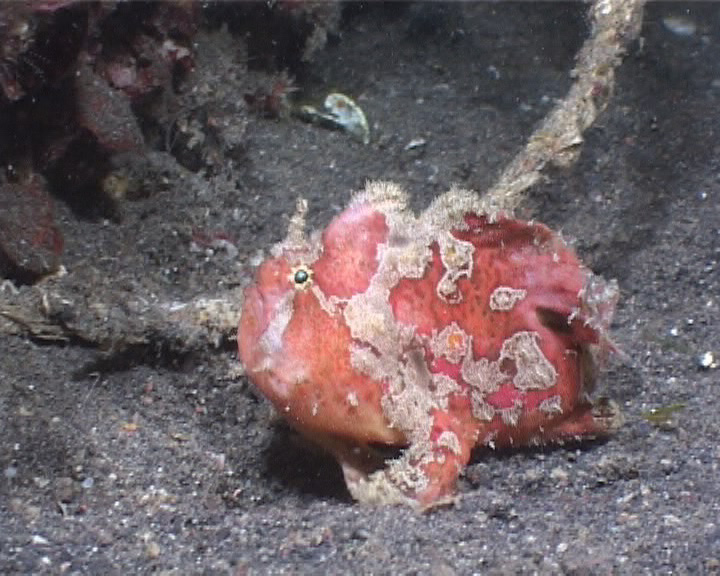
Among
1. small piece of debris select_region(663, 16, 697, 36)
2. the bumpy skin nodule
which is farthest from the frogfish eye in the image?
small piece of debris select_region(663, 16, 697, 36)

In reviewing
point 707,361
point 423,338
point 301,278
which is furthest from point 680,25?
point 301,278

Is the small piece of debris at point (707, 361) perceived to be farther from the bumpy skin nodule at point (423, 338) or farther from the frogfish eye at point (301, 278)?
the frogfish eye at point (301, 278)

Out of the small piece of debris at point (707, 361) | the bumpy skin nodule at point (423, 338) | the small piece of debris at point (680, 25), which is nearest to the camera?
the bumpy skin nodule at point (423, 338)

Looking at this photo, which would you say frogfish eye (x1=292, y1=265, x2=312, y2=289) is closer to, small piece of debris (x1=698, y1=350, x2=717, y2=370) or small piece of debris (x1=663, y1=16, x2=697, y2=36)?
small piece of debris (x1=698, y1=350, x2=717, y2=370)

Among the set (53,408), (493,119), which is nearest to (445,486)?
(53,408)

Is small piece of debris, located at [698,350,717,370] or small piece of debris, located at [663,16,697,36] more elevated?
small piece of debris, located at [663,16,697,36]

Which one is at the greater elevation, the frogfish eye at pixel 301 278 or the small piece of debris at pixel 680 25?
the small piece of debris at pixel 680 25

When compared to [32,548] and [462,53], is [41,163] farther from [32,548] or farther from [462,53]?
[462,53]

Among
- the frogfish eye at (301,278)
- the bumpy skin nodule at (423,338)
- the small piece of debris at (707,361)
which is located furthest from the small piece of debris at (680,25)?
the frogfish eye at (301,278)

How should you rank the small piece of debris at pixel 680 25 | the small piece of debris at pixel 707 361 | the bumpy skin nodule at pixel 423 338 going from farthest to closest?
1. the small piece of debris at pixel 680 25
2. the small piece of debris at pixel 707 361
3. the bumpy skin nodule at pixel 423 338
